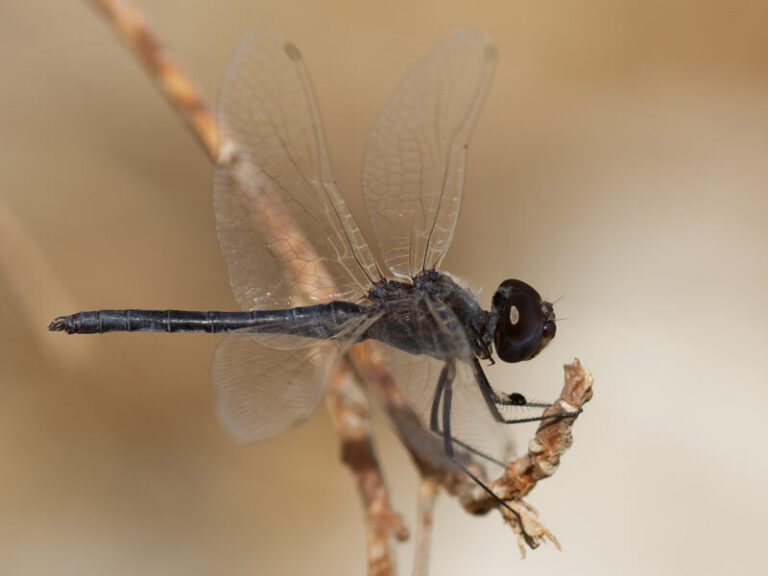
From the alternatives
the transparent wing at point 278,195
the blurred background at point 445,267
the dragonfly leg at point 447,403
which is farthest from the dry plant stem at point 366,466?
the blurred background at point 445,267

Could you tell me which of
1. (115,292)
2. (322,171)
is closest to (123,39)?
(322,171)

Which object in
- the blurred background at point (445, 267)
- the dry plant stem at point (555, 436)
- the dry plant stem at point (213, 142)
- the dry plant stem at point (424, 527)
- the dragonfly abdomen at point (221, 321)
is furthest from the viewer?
the blurred background at point (445, 267)

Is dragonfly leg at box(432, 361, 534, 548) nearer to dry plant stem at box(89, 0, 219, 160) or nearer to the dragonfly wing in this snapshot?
the dragonfly wing

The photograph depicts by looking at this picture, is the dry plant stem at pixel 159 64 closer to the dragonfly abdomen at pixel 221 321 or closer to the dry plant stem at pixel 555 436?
the dragonfly abdomen at pixel 221 321

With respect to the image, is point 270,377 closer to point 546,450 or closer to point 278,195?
point 278,195

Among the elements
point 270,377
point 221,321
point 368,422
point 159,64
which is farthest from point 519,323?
point 159,64
